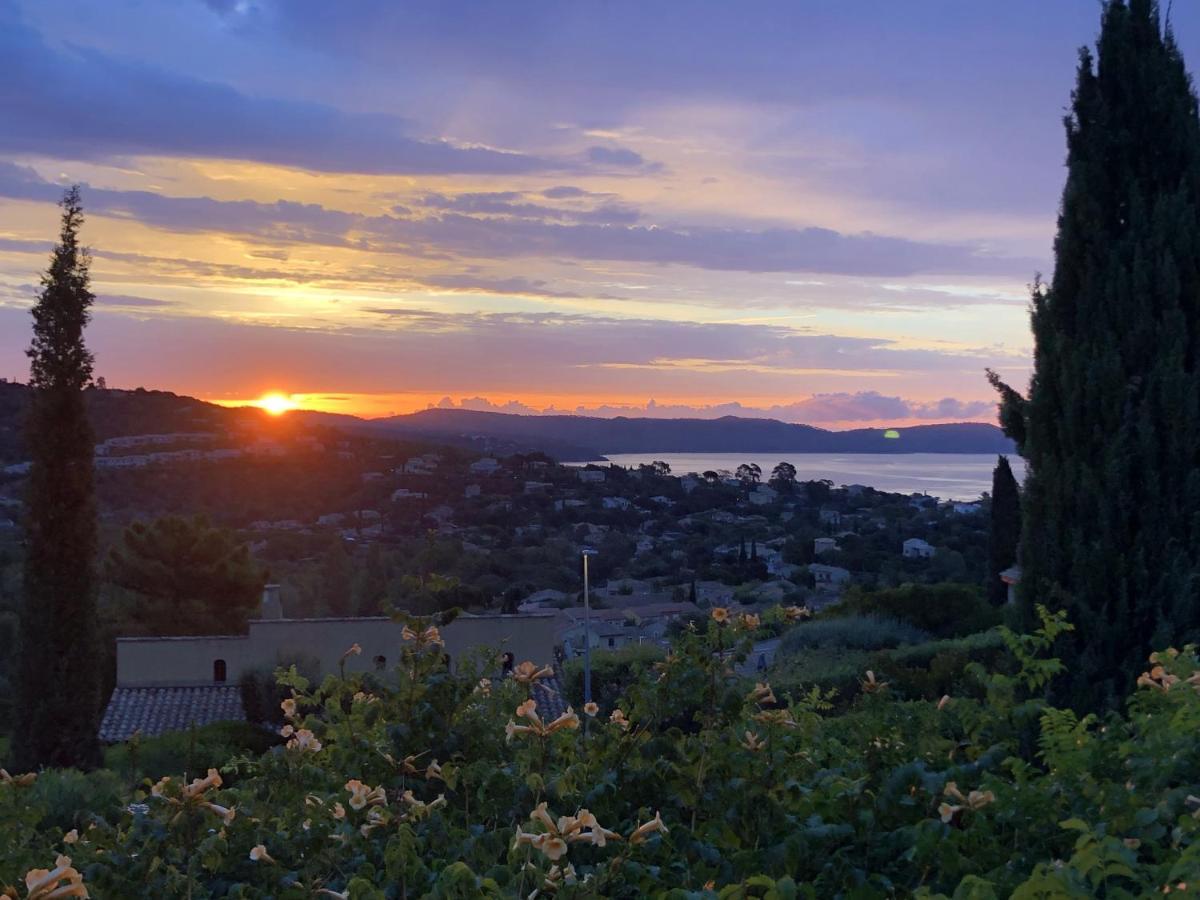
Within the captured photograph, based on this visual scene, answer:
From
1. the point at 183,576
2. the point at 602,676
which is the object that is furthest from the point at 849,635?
the point at 183,576

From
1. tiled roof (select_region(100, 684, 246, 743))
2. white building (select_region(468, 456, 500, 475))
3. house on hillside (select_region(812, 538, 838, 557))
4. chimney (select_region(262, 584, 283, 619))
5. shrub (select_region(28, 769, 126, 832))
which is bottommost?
tiled roof (select_region(100, 684, 246, 743))

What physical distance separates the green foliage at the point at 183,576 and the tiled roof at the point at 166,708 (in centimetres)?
417

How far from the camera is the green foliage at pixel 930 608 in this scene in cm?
1502

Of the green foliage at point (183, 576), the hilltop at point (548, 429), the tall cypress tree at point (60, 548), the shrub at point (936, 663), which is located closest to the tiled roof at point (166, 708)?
the tall cypress tree at point (60, 548)

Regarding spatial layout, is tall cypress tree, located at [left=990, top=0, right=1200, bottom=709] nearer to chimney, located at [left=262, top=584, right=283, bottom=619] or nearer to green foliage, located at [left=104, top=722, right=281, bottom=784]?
green foliage, located at [left=104, top=722, right=281, bottom=784]

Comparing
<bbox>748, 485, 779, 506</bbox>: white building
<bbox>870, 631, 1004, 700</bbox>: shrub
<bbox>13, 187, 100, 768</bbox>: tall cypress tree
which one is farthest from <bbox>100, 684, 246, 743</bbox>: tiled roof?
<bbox>748, 485, 779, 506</bbox>: white building

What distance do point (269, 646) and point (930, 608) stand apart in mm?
9680

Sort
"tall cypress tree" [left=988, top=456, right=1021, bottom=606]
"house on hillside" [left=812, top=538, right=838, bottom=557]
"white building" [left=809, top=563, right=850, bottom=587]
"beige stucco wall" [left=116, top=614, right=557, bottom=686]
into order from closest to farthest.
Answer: "beige stucco wall" [left=116, top=614, right=557, bottom=686] → "tall cypress tree" [left=988, top=456, right=1021, bottom=606] → "white building" [left=809, top=563, right=850, bottom=587] → "house on hillside" [left=812, top=538, right=838, bottom=557]

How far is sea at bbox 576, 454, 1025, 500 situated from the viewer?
38062mm

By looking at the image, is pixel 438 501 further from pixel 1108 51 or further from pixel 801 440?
pixel 1108 51

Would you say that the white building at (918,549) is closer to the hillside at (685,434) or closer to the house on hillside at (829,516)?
the house on hillside at (829,516)

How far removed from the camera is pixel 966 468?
146 feet

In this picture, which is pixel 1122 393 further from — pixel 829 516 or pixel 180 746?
pixel 829 516

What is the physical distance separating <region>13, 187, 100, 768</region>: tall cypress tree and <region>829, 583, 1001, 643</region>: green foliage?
9.91 metres
